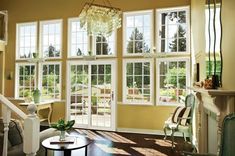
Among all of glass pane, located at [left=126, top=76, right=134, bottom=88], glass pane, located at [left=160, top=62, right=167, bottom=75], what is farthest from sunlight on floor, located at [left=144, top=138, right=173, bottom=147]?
glass pane, located at [left=160, top=62, right=167, bottom=75]

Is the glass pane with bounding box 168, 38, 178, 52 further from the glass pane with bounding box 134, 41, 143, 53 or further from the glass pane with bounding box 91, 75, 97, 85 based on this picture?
the glass pane with bounding box 91, 75, 97, 85

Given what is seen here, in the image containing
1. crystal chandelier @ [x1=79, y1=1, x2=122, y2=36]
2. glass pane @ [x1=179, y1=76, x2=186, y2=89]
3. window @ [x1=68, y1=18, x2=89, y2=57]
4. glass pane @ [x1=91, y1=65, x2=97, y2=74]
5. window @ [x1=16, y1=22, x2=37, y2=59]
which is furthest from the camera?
window @ [x1=16, y1=22, x2=37, y2=59]

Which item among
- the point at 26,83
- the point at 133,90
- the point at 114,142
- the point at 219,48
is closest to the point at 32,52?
the point at 26,83

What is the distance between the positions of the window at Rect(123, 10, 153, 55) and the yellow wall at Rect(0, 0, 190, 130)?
0.19 meters

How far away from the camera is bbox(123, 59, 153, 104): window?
6.67 meters

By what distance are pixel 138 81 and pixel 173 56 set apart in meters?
1.26

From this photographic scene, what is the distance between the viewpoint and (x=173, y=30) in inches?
260

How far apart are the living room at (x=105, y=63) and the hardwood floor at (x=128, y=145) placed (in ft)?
0.45

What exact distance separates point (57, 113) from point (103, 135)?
212cm

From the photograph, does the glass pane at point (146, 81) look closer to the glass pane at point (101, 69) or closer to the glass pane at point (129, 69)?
the glass pane at point (129, 69)

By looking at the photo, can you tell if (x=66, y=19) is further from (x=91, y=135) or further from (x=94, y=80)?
(x=91, y=135)

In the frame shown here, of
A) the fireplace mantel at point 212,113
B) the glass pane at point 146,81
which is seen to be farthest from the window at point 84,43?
the fireplace mantel at point 212,113

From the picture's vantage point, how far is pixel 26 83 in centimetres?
806

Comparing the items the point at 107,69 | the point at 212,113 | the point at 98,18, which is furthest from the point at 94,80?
the point at 212,113
